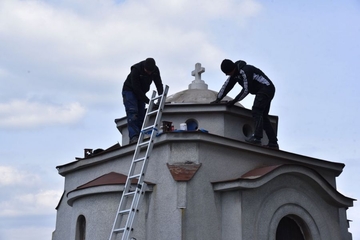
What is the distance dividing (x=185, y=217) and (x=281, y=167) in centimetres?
267

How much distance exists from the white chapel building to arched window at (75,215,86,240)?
0.03 meters

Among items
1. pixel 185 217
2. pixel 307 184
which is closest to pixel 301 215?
pixel 307 184

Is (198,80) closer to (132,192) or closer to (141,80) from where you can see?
(141,80)

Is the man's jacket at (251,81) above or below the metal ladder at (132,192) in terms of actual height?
above

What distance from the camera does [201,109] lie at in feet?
56.6

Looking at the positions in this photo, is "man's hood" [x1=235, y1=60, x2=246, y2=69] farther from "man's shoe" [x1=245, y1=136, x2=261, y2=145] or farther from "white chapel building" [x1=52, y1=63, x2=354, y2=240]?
"man's shoe" [x1=245, y1=136, x2=261, y2=145]

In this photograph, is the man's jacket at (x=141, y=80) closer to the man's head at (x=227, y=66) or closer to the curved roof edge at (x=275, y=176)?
the man's head at (x=227, y=66)

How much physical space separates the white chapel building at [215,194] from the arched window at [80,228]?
0.08 ft

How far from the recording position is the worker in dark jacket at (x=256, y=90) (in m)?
16.8

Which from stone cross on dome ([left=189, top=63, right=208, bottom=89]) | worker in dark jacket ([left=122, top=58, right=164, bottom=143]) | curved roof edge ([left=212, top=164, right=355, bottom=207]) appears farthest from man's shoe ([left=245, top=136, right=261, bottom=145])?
stone cross on dome ([left=189, top=63, right=208, bottom=89])

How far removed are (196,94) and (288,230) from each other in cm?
525

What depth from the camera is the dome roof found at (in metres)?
18.7

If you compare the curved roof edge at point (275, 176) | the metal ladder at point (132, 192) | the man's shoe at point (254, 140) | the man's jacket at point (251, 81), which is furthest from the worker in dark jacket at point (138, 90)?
the curved roof edge at point (275, 176)

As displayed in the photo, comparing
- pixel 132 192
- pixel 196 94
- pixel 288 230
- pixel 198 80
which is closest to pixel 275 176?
pixel 288 230
